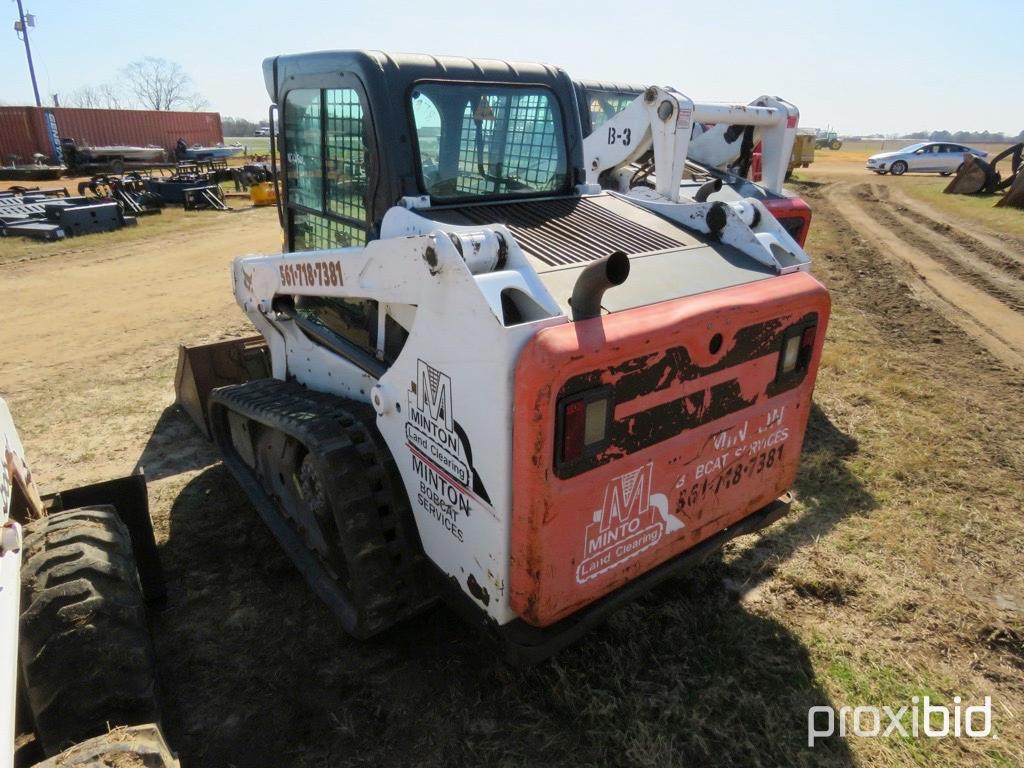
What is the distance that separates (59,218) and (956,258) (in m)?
17.0

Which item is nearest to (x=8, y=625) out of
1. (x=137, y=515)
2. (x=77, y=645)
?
(x=77, y=645)

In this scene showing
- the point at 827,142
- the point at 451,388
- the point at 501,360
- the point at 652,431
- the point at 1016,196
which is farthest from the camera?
the point at 827,142

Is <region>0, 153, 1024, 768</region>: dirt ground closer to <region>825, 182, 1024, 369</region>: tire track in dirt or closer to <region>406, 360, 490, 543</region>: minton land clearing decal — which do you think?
<region>825, 182, 1024, 369</region>: tire track in dirt

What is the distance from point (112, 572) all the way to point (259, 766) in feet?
3.03

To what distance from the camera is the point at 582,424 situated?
2.24 metres

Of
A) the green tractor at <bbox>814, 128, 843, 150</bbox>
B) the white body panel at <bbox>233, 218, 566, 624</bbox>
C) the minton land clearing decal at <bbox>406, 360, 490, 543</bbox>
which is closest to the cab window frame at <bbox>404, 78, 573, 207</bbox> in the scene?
the white body panel at <bbox>233, 218, 566, 624</bbox>

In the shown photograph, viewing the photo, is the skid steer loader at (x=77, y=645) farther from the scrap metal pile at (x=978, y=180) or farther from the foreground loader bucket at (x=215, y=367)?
the scrap metal pile at (x=978, y=180)

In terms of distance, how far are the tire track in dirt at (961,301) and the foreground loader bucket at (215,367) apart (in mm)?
7029

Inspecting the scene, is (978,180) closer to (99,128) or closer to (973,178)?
(973,178)

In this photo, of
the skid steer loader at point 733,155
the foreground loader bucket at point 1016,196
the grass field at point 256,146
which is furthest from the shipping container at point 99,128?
the foreground loader bucket at point 1016,196

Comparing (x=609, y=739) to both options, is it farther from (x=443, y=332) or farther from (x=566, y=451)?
(x=443, y=332)

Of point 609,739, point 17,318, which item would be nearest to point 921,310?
point 609,739

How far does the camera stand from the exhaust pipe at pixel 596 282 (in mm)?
2068

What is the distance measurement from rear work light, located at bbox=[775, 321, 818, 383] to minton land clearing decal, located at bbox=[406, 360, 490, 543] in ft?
4.67
